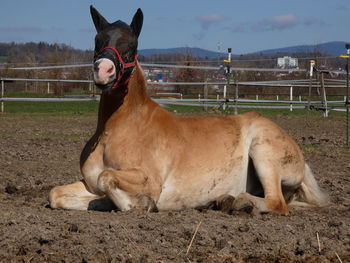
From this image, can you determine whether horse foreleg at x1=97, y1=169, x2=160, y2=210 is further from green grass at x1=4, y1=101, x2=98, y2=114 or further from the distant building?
the distant building

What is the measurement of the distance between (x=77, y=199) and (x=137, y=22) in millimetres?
1902

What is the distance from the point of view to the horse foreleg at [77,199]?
21.2 feet

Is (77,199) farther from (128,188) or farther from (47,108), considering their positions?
(47,108)

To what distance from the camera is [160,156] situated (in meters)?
6.48

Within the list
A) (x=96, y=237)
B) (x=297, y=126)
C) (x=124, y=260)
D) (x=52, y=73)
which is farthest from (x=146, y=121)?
(x=52, y=73)

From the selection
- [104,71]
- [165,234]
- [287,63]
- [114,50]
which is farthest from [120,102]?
[287,63]

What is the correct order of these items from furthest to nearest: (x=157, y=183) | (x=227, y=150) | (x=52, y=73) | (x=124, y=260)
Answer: (x=52, y=73), (x=227, y=150), (x=157, y=183), (x=124, y=260)

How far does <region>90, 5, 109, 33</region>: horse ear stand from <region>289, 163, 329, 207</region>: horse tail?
9.24ft

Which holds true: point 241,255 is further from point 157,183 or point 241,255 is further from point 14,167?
point 14,167

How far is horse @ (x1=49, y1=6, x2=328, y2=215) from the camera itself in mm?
6199

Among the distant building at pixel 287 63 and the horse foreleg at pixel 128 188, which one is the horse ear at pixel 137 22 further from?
the distant building at pixel 287 63

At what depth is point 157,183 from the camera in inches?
250

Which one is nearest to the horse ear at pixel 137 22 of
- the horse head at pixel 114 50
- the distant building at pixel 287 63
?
the horse head at pixel 114 50

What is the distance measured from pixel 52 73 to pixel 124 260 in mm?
45683
